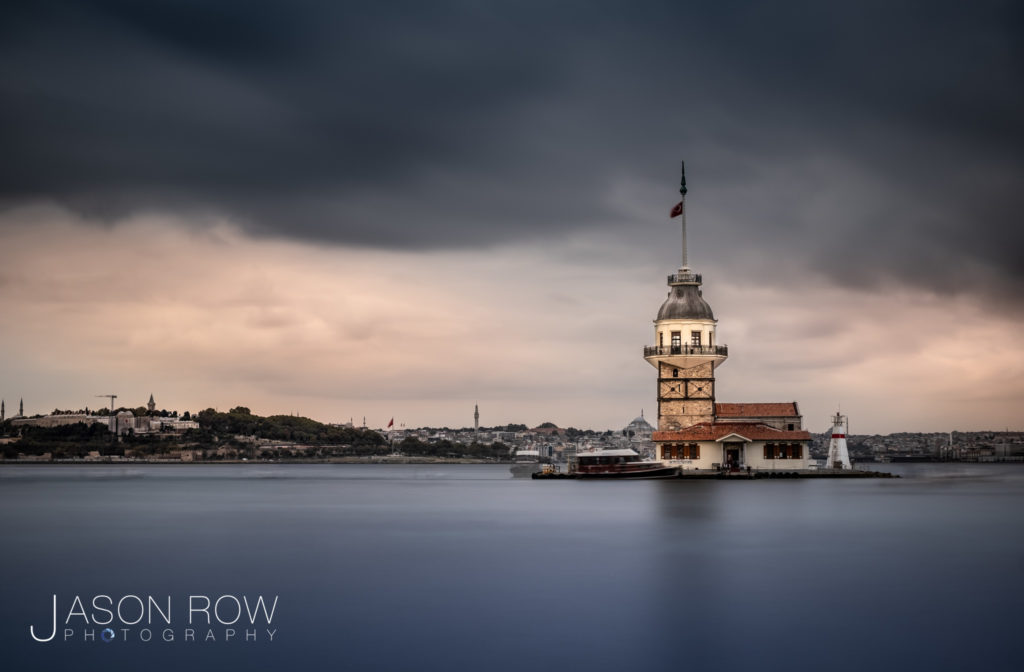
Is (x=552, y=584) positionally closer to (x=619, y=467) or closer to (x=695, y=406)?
(x=695, y=406)

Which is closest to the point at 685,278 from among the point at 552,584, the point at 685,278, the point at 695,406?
the point at 685,278

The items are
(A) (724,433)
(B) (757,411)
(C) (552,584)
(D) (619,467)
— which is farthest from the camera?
(D) (619,467)

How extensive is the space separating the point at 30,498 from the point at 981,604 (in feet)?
242

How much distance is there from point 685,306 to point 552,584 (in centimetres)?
5872

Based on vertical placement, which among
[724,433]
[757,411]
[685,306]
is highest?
[685,306]

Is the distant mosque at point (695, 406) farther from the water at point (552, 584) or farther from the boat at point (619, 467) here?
the water at point (552, 584)

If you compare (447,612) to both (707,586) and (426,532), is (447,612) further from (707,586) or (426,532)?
(426,532)

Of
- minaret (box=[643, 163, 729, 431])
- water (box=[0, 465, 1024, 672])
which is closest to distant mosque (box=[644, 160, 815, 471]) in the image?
minaret (box=[643, 163, 729, 431])

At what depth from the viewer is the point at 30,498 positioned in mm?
85938

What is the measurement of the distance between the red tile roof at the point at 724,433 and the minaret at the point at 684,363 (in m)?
1.33

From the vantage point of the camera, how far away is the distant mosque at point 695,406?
290 ft

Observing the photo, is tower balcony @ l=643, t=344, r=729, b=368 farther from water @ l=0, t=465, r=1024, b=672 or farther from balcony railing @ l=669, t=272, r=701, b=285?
water @ l=0, t=465, r=1024, b=672

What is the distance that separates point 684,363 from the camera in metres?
89.2

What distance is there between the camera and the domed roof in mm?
89938
